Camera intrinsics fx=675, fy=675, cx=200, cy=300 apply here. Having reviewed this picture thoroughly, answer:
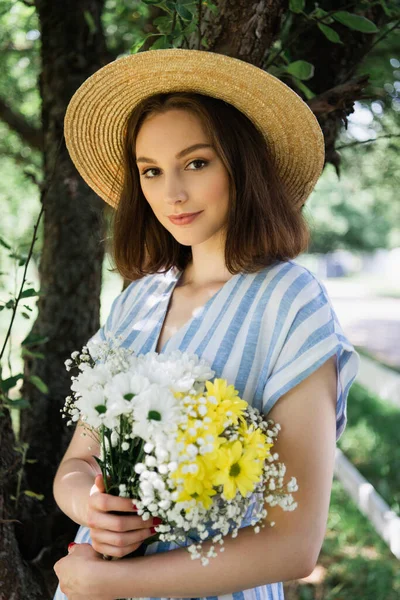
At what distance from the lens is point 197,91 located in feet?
6.31

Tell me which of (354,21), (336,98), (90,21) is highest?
(90,21)

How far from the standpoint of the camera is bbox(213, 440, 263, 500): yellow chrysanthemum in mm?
1283

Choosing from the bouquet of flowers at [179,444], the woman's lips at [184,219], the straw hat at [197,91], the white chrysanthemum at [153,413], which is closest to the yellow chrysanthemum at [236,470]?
the bouquet of flowers at [179,444]

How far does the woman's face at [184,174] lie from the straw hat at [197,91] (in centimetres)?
11

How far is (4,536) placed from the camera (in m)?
2.02

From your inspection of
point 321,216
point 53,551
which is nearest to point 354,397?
point 53,551

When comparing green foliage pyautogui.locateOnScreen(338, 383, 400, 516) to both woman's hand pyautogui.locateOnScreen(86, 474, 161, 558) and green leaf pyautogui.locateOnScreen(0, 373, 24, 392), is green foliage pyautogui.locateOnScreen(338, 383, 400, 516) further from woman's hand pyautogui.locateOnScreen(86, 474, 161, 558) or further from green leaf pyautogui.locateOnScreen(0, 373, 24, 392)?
woman's hand pyautogui.locateOnScreen(86, 474, 161, 558)

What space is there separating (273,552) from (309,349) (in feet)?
1.51

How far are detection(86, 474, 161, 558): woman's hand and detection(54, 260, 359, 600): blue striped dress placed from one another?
0.17 m

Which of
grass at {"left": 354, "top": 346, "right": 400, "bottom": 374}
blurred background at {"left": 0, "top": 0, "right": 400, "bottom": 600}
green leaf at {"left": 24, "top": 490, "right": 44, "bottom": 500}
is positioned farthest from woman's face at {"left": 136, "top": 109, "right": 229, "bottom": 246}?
grass at {"left": 354, "top": 346, "right": 400, "bottom": 374}

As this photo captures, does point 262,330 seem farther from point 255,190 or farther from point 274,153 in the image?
point 274,153

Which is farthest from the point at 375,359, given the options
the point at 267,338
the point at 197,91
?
the point at 267,338

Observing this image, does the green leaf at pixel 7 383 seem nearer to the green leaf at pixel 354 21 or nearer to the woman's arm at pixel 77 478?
the woman's arm at pixel 77 478

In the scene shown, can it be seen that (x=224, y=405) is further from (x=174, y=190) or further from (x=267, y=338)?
(x=174, y=190)
